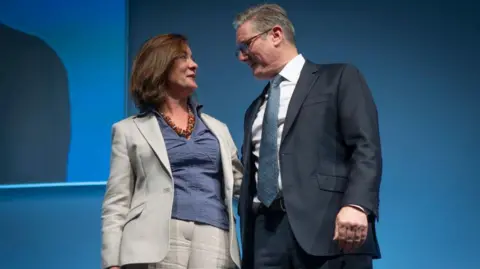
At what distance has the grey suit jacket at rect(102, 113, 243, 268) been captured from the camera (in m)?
2.08

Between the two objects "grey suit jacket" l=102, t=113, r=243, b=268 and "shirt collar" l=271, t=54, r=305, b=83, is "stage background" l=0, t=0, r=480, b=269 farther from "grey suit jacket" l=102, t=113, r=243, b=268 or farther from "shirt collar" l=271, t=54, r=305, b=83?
"shirt collar" l=271, t=54, r=305, b=83

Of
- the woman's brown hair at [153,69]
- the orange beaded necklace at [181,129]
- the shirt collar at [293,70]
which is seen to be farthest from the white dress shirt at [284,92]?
the woman's brown hair at [153,69]

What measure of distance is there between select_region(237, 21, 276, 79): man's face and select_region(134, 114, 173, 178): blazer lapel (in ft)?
1.17

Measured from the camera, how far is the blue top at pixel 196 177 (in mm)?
2123

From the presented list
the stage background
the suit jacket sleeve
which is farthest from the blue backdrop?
the suit jacket sleeve

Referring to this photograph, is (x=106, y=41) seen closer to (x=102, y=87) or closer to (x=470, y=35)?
(x=102, y=87)

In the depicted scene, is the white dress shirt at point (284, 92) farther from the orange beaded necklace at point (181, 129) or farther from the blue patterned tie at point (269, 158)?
the orange beaded necklace at point (181, 129)

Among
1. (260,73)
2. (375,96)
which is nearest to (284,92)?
(260,73)

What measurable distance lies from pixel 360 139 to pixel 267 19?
0.56m

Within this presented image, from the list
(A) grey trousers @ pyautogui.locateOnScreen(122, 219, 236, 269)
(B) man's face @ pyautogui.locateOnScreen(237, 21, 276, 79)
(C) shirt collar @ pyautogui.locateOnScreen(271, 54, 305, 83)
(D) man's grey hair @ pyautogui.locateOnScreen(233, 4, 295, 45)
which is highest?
(D) man's grey hair @ pyautogui.locateOnScreen(233, 4, 295, 45)

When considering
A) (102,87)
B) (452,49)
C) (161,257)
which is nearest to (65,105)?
(102,87)

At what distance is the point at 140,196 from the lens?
7.13 ft

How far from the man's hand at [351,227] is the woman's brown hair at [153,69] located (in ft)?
2.48

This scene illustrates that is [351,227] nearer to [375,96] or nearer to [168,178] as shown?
[168,178]
